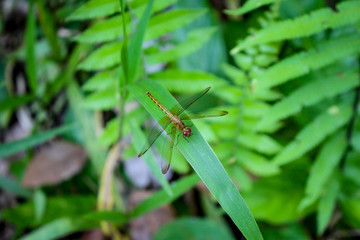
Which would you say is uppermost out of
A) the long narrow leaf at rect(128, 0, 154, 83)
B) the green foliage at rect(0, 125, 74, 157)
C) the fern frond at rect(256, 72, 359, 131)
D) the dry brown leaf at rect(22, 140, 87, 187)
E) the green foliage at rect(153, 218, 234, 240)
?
the long narrow leaf at rect(128, 0, 154, 83)

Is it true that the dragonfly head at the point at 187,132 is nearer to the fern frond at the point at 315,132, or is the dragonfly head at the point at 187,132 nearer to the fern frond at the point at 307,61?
the fern frond at the point at 307,61

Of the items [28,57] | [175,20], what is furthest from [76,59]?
Answer: [175,20]

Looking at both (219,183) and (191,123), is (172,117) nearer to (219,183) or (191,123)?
(191,123)

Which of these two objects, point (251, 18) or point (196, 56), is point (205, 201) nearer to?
point (196, 56)

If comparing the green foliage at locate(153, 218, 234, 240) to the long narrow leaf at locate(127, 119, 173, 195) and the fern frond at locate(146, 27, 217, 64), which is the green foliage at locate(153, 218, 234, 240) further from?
the fern frond at locate(146, 27, 217, 64)

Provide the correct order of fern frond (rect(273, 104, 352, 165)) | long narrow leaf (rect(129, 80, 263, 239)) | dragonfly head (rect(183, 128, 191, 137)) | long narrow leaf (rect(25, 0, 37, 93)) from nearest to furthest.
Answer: long narrow leaf (rect(129, 80, 263, 239)), dragonfly head (rect(183, 128, 191, 137)), fern frond (rect(273, 104, 352, 165)), long narrow leaf (rect(25, 0, 37, 93))

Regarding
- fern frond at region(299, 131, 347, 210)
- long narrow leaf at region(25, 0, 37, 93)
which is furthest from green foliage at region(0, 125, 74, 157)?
fern frond at region(299, 131, 347, 210)

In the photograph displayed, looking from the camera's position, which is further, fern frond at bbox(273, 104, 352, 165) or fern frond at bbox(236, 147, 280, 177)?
fern frond at bbox(236, 147, 280, 177)
